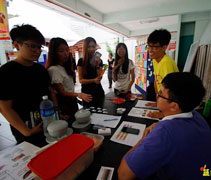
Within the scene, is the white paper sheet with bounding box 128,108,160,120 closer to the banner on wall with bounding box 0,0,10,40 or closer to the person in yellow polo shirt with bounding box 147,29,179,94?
the person in yellow polo shirt with bounding box 147,29,179,94

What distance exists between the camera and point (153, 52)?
5.10ft

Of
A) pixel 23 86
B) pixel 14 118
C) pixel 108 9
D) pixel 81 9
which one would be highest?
pixel 108 9

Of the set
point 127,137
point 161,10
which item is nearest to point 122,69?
point 127,137

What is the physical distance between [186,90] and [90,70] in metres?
1.46

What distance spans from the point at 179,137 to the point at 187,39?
16.2 ft

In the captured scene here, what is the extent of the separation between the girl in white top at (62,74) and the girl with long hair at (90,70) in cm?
29

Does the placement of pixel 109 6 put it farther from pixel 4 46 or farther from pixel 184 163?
pixel 184 163

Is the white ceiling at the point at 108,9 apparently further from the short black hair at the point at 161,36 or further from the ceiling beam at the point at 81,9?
the short black hair at the point at 161,36

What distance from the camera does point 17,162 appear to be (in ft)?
2.29

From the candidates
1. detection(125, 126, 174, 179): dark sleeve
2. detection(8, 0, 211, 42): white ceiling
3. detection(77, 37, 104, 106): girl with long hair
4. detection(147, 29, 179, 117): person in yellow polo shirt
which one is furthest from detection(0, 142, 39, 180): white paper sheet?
detection(8, 0, 211, 42): white ceiling

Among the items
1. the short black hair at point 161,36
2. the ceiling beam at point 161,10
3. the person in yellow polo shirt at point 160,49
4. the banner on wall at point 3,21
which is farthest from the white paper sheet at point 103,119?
the ceiling beam at point 161,10

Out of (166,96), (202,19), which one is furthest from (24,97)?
(202,19)

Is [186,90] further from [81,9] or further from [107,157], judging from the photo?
[81,9]

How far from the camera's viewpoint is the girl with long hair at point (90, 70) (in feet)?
5.89
